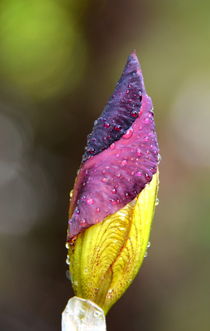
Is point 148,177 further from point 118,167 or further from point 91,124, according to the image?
point 91,124

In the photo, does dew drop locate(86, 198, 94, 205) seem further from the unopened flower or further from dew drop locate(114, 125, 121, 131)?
dew drop locate(114, 125, 121, 131)

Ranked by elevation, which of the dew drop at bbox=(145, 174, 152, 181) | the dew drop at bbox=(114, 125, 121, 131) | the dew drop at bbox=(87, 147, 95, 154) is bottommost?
the dew drop at bbox=(145, 174, 152, 181)
